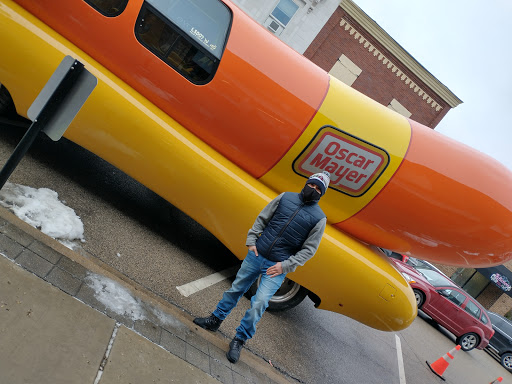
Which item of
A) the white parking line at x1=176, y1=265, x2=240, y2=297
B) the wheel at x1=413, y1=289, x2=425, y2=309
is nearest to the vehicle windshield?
the wheel at x1=413, y1=289, x2=425, y2=309

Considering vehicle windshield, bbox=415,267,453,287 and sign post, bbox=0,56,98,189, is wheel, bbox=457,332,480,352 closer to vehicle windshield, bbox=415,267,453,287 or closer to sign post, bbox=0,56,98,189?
vehicle windshield, bbox=415,267,453,287

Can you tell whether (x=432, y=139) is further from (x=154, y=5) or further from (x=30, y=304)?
(x=30, y=304)

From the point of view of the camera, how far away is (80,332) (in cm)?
273

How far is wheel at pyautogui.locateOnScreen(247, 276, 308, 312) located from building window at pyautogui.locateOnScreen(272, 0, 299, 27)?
571 inches

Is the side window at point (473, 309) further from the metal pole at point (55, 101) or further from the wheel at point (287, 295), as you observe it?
the metal pole at point (55, 101)

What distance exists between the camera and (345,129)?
4441 mm

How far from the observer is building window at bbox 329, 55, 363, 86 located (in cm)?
1994

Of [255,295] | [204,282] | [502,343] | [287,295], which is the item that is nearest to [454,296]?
[502,343]

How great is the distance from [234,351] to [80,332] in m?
1.36

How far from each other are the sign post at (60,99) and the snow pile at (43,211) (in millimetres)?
1361

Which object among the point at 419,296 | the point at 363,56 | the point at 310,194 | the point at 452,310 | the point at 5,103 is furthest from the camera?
the point at 363,56

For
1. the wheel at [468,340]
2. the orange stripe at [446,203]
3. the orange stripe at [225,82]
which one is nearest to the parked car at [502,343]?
the wheel at [468,340]

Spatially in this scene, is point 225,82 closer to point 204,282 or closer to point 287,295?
point 204,282

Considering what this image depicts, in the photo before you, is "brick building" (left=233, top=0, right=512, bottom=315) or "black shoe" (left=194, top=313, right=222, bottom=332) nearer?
"black shoe" (left=194, top=313, right=222, bottom=332)
